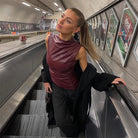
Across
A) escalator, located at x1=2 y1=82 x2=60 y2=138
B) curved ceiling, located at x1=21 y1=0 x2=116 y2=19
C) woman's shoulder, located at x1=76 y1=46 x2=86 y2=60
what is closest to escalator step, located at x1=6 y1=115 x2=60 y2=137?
escalator, located at x1=2 y1=82 x2=60 y2=138

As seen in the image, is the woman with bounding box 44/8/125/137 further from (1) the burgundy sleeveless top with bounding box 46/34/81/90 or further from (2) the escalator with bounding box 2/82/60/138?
(2) the escalator with bounding box 2/82/60/138

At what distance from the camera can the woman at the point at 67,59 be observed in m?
1.33

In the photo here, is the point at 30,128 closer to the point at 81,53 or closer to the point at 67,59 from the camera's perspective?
the point at 67,59

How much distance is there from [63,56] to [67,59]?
2.1 inches

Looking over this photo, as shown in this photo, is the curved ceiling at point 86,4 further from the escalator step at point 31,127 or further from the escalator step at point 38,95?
the escalator step at point 31,127

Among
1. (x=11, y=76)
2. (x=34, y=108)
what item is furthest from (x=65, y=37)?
(x=34, y=108)

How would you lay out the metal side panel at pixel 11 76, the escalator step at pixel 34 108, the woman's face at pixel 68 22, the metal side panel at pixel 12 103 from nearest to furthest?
the woman's face at pixel 68 22 < the metal side panel at pixel 12 103 < the metal side panel at pixel 11 76 < the escalator step at pixel 34 108

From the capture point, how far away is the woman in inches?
52.4

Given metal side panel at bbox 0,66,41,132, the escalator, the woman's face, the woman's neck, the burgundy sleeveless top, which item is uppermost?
the woman's face

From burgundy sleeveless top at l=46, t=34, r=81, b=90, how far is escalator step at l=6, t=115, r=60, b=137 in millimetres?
866

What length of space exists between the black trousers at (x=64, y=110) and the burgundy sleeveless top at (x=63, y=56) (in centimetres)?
19

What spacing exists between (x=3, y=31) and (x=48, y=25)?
9.83 metres

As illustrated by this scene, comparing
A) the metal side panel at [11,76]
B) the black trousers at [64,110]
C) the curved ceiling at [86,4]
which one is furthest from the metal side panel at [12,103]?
the curved ceiling at [86,4]

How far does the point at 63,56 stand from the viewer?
1380 millimetres
